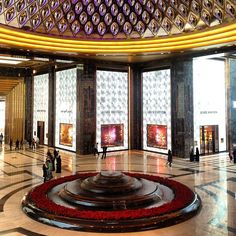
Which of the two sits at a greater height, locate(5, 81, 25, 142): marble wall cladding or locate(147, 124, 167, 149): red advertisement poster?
locate(5, 81, 25, 142): marble wall cladding

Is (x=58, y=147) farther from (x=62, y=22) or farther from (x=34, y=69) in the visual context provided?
(x=62, y=22)

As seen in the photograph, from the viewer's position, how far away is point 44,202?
868 centimetres

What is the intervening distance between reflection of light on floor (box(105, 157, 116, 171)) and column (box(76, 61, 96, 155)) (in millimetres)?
2328

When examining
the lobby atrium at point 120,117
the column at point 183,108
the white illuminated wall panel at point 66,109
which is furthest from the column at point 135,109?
the white illuminated wall panel at point 66,109

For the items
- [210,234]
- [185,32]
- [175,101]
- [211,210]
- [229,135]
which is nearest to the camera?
[210,234]

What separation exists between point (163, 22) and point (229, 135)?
9.74 m

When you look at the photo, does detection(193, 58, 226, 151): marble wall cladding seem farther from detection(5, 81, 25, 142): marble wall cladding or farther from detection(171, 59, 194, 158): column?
detection(5, 81, 25, 142): marble wall cladding

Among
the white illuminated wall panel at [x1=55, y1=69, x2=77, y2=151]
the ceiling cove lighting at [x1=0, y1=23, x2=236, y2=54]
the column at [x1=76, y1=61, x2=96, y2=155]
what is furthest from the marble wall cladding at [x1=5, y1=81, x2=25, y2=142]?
the ceiling cove lighting at [x1=0, y1=23, x2=236, y2=54]

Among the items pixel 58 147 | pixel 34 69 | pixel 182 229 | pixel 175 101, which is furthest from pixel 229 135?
pixel 34 69

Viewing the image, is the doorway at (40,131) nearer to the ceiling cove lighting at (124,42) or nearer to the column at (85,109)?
the column at (85,109)

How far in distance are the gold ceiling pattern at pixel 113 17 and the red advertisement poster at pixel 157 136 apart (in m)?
6.74

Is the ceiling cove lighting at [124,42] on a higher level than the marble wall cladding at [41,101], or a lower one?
higher

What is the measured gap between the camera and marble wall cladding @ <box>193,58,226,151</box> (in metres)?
19.2

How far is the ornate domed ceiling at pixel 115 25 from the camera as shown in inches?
577
